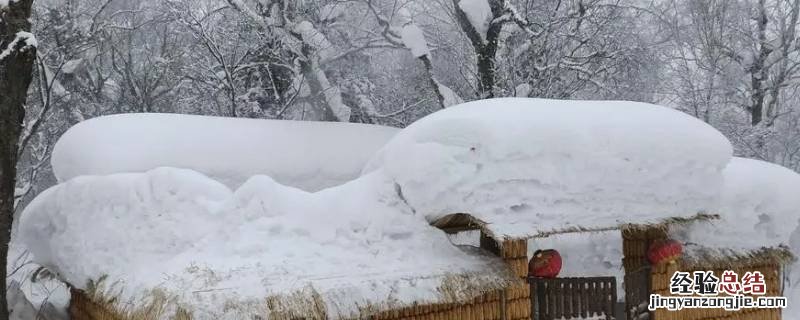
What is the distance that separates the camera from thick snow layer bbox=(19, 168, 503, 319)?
4.97 m

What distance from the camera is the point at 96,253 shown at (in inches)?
228

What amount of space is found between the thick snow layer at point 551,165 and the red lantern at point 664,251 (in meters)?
0.65

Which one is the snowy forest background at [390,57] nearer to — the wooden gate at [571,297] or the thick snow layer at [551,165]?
the thick snow layer at [551,165]

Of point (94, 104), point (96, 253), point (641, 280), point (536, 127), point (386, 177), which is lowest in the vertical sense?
point (641, 280)

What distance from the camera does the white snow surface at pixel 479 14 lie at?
12.4m

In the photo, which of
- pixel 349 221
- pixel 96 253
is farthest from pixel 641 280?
pixel 96 253

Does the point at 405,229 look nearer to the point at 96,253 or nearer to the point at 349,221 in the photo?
the point at 349,221

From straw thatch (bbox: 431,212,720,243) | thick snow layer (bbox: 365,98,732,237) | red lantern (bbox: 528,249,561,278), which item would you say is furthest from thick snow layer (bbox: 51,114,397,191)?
red lantern (bbox: 528,249,561,278)

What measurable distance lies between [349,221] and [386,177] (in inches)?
23.6

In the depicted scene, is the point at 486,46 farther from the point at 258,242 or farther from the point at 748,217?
the point at 258,242

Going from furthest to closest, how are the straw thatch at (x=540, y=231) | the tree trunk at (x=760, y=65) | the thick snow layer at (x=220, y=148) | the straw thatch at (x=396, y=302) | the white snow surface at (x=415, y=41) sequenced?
1. the tree trunk at (x=760, y=65)
2. the white snow surface at (x=415, y=41)
3. the thick snow layer at (x=220, y=148)
4. the straw thatch at (x=540, y=231)
5. the straw thatch at (x=396, y=302)

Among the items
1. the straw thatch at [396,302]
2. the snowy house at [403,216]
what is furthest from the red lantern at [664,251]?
the straw thatch at [396,302]

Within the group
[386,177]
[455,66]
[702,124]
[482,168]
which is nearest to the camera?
[482,168]

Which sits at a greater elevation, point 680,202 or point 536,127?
point 536,127
